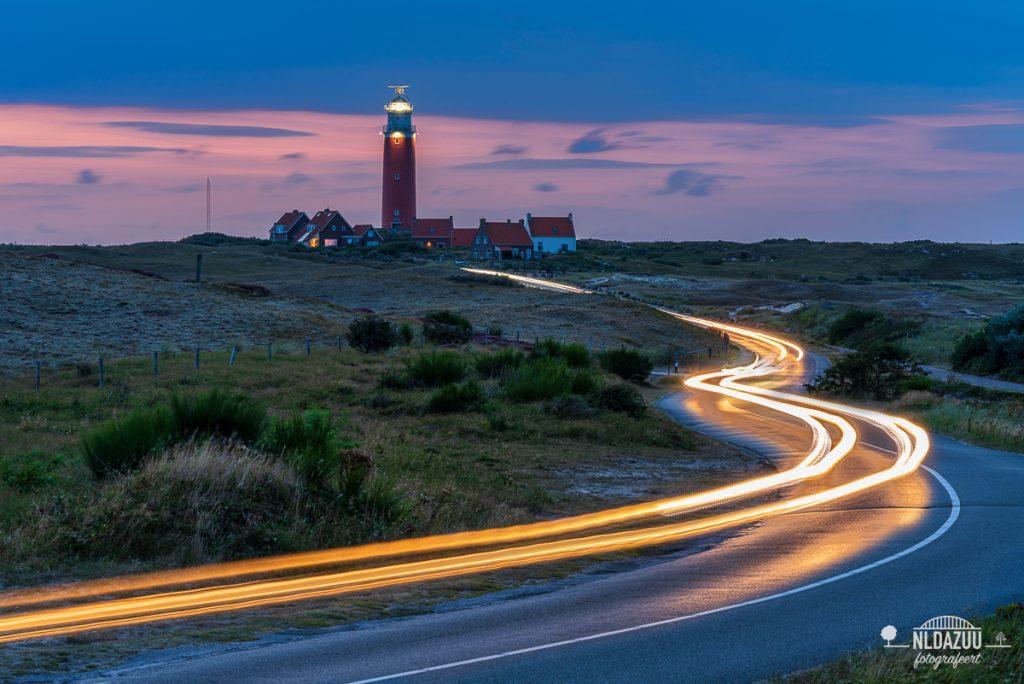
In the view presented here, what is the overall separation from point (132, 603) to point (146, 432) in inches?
179

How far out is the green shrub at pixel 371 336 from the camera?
42812 mm

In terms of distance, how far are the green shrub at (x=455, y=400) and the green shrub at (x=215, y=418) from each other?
31.9ft

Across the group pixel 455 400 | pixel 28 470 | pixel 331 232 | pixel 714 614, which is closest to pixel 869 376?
pixel 455 400

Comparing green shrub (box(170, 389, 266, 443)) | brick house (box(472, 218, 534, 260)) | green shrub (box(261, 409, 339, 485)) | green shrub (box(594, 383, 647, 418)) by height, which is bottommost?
green shrub (box(594, 383, 647, 418))

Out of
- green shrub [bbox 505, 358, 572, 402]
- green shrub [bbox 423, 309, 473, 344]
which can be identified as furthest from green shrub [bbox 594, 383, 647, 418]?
green shrub [bbox 423, 309, 473, 344]

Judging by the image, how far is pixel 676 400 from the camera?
36.9 metres

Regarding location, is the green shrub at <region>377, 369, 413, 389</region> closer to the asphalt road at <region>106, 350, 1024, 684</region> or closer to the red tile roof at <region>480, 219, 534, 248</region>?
the asphalt road at <region>106, 350, 1024, 684</region>

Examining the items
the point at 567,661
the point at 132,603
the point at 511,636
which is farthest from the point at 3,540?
the point at 567,661

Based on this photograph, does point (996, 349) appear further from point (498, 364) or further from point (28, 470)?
point (28, 470)

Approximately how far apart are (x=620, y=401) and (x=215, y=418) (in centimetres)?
1442

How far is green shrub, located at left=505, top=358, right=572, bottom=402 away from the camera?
27938 millimetres

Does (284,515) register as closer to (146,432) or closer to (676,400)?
(146,432)

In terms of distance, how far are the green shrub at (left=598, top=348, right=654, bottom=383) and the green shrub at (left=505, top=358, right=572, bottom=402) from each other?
1228 cm

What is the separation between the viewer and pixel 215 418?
15.4 meters
